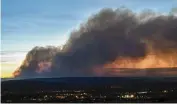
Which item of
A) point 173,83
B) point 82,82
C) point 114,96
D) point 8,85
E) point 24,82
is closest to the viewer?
point 8,85

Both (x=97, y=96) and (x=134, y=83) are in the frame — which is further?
(x=134, y=83)

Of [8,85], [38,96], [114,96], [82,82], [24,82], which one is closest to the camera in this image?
[38,96]

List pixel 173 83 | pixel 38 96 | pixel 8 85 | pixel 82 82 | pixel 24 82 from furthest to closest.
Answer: pixel 82 82 < pixel 24 82 < pixel 173 83 < pixel 8 85 < pixel 38 96

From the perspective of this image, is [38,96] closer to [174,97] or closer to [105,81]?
[174,97]

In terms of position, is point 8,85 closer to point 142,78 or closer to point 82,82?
point 82,82

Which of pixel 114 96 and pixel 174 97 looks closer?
pixel 174 97

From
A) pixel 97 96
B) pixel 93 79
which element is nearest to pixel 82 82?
pixel 93 79

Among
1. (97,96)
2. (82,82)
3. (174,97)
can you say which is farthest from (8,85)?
(82,82)

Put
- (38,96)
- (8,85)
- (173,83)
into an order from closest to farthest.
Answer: (38,96) < (8,85) < (173,83)
